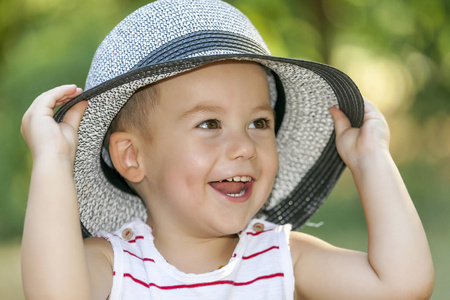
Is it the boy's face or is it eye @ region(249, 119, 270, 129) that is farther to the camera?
eye @ region(249, 119, 270, 129)

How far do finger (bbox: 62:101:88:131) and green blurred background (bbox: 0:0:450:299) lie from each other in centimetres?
258

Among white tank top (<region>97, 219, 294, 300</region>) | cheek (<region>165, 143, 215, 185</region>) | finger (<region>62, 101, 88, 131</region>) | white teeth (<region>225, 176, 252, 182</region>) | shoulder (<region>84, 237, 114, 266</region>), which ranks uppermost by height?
finger (<region>62, 101, 88, 131</region>)

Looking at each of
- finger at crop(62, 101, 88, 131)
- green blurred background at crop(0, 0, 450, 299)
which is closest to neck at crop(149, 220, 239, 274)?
finger at crop(62, 101, 88, 131)

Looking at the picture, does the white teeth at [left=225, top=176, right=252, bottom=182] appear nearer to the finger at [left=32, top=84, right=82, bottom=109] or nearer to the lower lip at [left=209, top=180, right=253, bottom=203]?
the lower lip at [left=209, top=180, right=253, bottom=203]

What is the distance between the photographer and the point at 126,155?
1.62m

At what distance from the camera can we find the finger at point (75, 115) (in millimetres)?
1422

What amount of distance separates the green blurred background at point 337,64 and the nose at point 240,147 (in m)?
2.55

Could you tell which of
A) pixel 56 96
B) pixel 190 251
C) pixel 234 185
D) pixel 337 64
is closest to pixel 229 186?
pixel 234 185

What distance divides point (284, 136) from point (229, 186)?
1.21 feet

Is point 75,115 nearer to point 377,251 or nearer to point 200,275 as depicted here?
point 200,275

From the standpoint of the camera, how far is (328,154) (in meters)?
1.80

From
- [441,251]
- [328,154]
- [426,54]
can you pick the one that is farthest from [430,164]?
[328,154]

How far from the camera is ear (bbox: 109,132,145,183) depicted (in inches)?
63.7

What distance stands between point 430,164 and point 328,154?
12.8 ft
